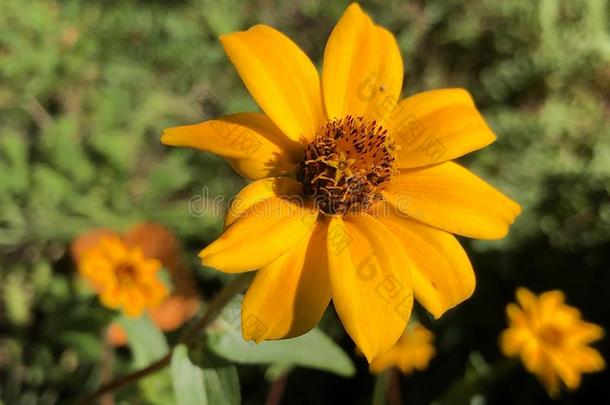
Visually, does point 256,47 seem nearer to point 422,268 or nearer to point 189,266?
point 422,268

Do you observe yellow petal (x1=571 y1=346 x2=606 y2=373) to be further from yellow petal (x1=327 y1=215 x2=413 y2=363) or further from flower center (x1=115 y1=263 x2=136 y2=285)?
flower center (x1=115 y1=263 x2=136 y2=285)

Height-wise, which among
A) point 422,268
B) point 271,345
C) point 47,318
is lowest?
point 47,318

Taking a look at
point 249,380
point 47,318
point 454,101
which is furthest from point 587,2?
point 47,318

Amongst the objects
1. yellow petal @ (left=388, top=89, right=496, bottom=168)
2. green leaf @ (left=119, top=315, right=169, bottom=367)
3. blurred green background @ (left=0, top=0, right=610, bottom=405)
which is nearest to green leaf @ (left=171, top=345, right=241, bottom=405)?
green leaf @ (left=119, top=315, right=169, bottom=367)

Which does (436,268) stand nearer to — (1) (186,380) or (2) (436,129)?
(2) (436,129)

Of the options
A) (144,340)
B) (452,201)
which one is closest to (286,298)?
(452,201)

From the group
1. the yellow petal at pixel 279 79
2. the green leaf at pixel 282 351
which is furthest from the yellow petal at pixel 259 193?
the green leaf at pixel 282 351
